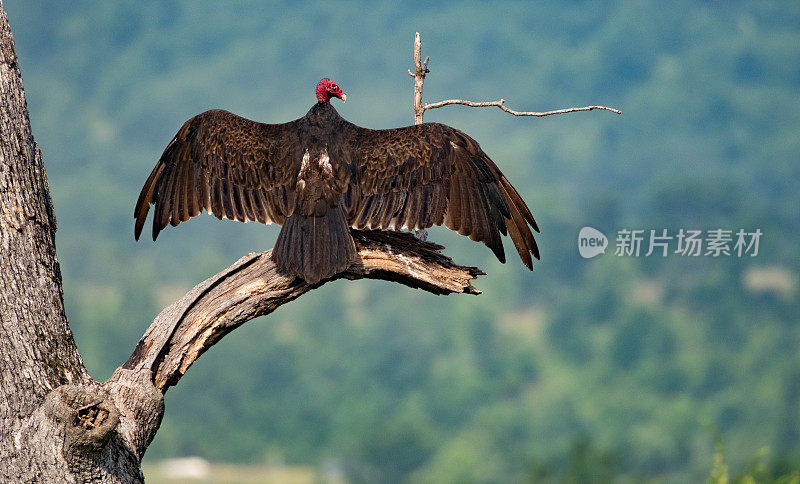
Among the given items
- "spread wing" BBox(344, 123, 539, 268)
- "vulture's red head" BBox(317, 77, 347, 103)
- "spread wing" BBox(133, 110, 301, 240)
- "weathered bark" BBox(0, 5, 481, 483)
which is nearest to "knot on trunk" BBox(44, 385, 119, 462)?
"weathered bark" BBox(0, 5, 481, 483)

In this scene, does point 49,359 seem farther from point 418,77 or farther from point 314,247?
point 418,77

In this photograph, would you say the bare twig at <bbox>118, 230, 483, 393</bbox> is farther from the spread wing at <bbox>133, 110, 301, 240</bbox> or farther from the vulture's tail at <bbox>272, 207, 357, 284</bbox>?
the spread wing at <bbox>133, 110, 301, 240</bbox>

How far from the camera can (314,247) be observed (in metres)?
5.16

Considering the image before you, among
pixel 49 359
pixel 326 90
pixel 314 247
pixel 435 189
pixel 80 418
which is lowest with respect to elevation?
pixel 80 418

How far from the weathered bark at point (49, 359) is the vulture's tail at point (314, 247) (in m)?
0.48

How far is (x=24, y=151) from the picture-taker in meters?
4.40

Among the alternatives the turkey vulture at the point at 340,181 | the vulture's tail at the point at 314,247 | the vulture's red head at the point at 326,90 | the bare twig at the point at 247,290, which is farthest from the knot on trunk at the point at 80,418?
the vulture's red head at the point at 326,90

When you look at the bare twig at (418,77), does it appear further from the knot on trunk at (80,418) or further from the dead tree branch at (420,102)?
the knot on trunk at (80,418)

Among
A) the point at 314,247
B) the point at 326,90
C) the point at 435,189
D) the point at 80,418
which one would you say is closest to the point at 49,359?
the point at 80,418

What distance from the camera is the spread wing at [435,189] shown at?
5551mm

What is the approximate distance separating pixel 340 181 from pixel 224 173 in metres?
0.94

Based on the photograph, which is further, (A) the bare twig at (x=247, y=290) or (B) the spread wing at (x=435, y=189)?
(B) the spread wing at (x=435, y=189)

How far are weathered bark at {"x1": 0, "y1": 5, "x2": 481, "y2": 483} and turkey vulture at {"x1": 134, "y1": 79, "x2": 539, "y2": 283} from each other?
0.98 meters

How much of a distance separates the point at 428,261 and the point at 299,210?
0.93m
